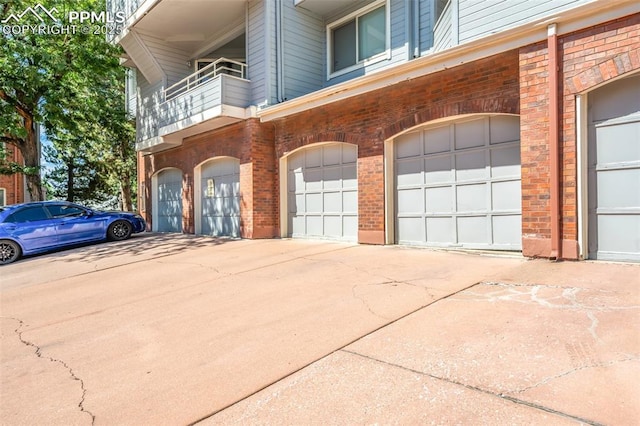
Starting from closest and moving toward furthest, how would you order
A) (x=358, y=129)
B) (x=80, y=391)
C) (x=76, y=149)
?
(x=80, y=391) < (x=358, y=129) < (x=76, y=149)

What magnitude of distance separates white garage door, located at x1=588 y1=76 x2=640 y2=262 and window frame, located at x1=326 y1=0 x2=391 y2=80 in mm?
5287

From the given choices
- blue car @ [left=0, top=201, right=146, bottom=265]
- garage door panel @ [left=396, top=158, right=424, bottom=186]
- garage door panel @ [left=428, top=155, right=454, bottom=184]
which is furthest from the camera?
blue car @ [left=0, top=201, right=146, bottom=265]

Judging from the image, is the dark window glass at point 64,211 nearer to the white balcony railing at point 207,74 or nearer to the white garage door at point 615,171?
the white balcony railing at point 207,74

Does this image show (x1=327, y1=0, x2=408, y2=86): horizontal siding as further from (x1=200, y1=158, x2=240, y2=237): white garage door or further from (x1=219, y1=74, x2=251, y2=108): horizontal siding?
(x1=200, y1=158, x2=240, y2=237): white garage door

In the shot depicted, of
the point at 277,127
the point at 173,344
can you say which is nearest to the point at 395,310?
the point at 173,344

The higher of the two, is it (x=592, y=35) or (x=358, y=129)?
(x=592, y=35)

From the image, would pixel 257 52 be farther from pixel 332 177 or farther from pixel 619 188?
pixel 619 188

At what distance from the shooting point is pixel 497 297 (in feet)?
13.4

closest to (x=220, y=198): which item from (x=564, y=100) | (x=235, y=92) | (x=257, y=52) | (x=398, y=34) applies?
(x=235, y=92)

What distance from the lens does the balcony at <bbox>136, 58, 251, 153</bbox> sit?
33.1ft

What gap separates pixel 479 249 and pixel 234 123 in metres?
7.42

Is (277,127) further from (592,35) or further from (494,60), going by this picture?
(592,35)

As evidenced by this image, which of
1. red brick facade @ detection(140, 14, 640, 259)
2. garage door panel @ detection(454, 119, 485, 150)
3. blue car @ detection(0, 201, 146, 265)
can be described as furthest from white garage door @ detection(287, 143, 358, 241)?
blue car @ detection(0, 201, 146, 265)

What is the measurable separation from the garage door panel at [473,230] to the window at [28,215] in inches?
415
